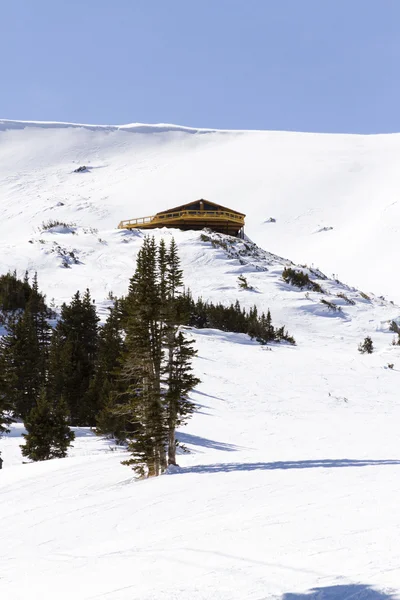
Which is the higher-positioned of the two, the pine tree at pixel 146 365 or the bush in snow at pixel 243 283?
the bush in snow at pixel 243 283

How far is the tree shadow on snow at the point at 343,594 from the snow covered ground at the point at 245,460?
0.02 metres

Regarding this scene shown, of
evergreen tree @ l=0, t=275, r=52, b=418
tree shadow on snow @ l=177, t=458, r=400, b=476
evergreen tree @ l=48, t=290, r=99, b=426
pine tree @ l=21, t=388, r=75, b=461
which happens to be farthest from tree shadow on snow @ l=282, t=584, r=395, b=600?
evergreen tree @ l=0, t=275, r=52, b=418

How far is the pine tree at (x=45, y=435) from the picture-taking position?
19.6m

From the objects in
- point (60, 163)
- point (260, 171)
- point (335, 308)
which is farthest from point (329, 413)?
point (60, 163)

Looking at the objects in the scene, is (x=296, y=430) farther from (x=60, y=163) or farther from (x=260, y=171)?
(x=60, y=163)

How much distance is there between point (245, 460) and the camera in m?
15.3

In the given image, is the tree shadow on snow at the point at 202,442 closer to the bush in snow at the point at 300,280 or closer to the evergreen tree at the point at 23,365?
the evergreen tree at the point at 23,365

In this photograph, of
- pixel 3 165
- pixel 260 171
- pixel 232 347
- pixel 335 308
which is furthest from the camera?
pixel 3 165

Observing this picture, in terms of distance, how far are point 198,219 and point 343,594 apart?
65974mm

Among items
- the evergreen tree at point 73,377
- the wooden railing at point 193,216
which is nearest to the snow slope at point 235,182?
the wooden railing at point 193,216

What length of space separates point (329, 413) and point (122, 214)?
7016 cm

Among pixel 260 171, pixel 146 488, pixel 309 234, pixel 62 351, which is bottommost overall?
pixel 146 488

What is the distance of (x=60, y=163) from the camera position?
5113 inches

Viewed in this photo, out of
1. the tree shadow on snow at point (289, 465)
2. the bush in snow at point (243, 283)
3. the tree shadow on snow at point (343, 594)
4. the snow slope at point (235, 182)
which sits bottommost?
the tree shadow on snow at point (289, 465)
